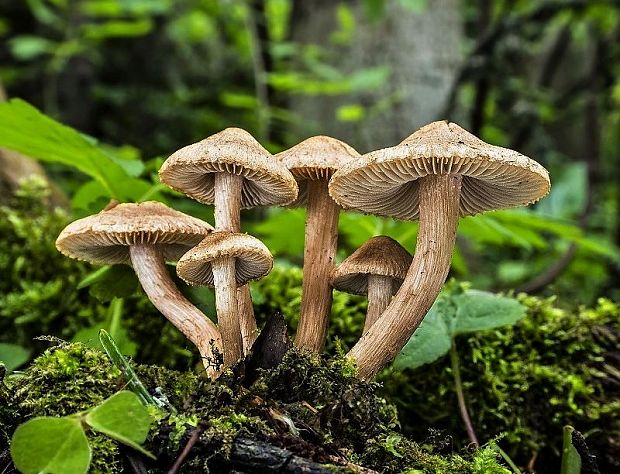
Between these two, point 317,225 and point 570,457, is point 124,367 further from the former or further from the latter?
point 570,457

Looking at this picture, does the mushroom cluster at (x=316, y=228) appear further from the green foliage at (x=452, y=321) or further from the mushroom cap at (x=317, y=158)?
the green foliage at (x=452, y=321)

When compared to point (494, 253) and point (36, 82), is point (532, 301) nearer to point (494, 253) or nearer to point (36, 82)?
point (494, 253)

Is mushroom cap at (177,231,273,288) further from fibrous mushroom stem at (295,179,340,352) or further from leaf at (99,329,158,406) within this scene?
leaf at (99,329,158,406)

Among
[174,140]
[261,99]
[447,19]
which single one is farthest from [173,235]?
[174,140]

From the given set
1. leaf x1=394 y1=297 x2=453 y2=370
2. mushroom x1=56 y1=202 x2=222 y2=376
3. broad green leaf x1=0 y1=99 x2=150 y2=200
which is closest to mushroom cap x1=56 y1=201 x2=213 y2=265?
mushroom x1=56 y1=202 x2=222 y2=376

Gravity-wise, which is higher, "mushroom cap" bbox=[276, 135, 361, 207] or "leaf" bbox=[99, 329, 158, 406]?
"mushroom cap" bbox=[276, 135, 361, 207]

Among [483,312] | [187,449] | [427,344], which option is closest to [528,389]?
[483,312]
